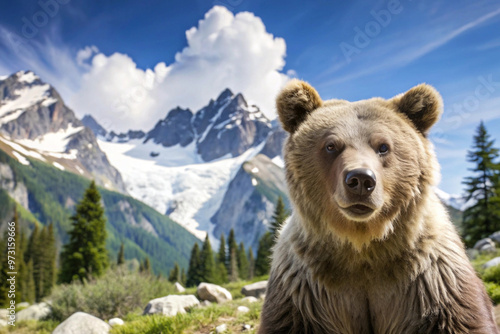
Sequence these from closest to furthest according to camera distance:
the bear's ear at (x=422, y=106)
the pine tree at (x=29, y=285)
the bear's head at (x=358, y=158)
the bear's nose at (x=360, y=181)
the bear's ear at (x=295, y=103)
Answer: the bear's nose at (x=360, y=181), the bear's head at (x=358, y=158), the bear's ear at (x=422, y=106), the bear's ear at (x=295, y=103), the pine tree at (x=29, y=285)

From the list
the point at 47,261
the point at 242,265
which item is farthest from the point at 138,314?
the point at 242,265

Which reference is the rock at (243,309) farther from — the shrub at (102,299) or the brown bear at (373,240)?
the shrub at (102,299)

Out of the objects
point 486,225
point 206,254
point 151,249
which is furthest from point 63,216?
point 486,225

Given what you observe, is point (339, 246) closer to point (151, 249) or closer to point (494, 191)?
point (494, 191)

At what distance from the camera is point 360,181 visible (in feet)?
8.86

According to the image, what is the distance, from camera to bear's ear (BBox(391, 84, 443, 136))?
339 centimetres

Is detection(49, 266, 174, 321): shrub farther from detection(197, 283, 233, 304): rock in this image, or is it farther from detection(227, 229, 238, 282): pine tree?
detection(227, 229, 238, 282): pine tree

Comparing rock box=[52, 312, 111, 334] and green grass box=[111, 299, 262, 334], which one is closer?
green grass box=[111, 299, 262, 334]

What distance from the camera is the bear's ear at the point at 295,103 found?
362 cm

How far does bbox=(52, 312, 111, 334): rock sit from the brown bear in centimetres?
547

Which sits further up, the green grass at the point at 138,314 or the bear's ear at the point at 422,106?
the bear's ear at the point at 422,106

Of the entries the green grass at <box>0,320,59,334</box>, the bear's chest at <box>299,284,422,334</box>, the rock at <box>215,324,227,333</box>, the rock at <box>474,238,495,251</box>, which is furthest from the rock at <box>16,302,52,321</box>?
the rock at <box>474,238,495,251</box>

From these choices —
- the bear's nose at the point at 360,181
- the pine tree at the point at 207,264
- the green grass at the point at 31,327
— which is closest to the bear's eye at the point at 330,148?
the bear's nose at the point at 360,181

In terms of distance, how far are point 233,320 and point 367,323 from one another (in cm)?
406
